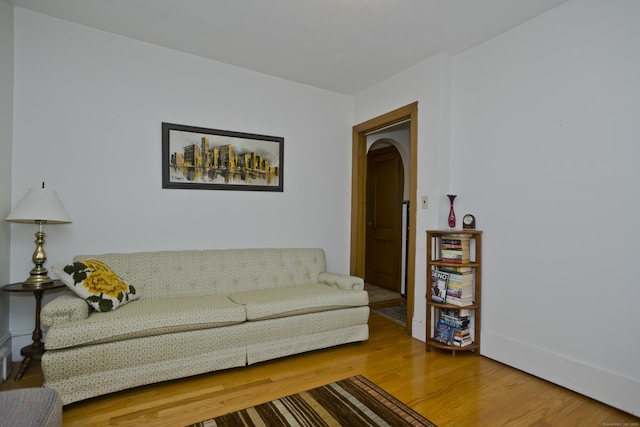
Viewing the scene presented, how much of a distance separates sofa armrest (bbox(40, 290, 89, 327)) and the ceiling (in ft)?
6.84

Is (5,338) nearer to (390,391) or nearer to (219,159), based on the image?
(219,159)

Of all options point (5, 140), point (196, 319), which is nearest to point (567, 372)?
point (196, 319)

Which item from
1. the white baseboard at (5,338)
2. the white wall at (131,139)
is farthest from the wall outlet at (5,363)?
the white wall at (131,139)

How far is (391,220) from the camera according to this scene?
507cm

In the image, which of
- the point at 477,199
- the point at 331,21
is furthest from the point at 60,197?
the point at 477,199

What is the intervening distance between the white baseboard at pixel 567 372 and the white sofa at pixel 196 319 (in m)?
1.10

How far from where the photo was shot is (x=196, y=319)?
2201mm

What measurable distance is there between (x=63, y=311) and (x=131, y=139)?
1531 millimetres

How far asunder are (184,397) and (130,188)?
1.78 meters

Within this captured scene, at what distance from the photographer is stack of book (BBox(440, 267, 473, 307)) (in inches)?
105

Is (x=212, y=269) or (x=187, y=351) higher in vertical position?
(x=212, y=269)

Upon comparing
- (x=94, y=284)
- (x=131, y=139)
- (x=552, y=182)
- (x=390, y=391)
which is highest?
(x=131, y=139)

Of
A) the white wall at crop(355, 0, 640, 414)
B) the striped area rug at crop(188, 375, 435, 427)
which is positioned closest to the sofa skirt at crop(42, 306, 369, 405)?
the striped area rug at crop(188, 375, 435, 427)

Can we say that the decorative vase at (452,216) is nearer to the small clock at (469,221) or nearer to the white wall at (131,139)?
the small clock at (469,221)
